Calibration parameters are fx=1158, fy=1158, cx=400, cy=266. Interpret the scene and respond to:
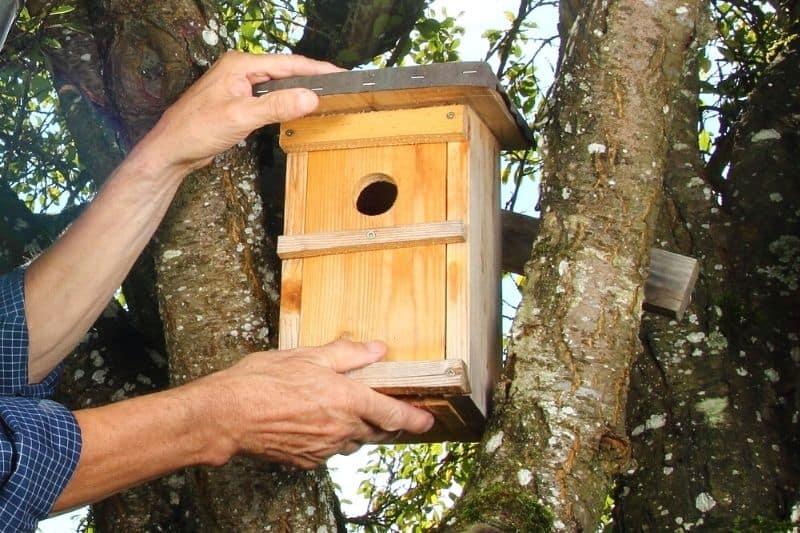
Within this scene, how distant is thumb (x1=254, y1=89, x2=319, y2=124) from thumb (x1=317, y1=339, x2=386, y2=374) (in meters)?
0.61

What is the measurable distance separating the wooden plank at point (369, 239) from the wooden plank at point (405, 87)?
35 centimetres

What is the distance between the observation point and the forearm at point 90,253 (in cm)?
307

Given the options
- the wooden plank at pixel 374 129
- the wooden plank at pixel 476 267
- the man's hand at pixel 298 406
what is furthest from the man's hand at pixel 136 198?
the man's hand at pixel 298 406

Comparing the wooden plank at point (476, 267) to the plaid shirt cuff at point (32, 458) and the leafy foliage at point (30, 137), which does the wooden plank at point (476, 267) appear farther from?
the leafy foliage at point (30, 137)

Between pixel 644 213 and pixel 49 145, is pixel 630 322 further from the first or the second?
pixel 49 145

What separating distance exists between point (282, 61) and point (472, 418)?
3.46ft

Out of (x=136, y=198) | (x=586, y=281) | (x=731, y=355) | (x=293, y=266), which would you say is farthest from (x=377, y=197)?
(x=731, y=355)

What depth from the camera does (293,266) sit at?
2.98 m

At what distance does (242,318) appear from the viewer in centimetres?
308

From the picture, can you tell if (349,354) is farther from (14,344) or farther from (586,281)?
(14,344)

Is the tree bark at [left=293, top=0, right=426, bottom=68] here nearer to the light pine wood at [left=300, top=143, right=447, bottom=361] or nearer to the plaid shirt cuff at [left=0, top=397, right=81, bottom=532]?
the light pine wood at [left=300, top=143, right=447, bottom=361]

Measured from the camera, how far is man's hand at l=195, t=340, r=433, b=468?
2600 mm

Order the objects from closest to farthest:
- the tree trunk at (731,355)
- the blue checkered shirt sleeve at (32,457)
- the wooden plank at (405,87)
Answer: the blue checkered shirt sleeve at (32,457)
the wooden plank at (405,87)
the tree trunk at (731,355)

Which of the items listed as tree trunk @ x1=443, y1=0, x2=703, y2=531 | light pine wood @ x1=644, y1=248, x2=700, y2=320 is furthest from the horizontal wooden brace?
tree trunk @ x1=443, y1=0, x2=703, y2=531
